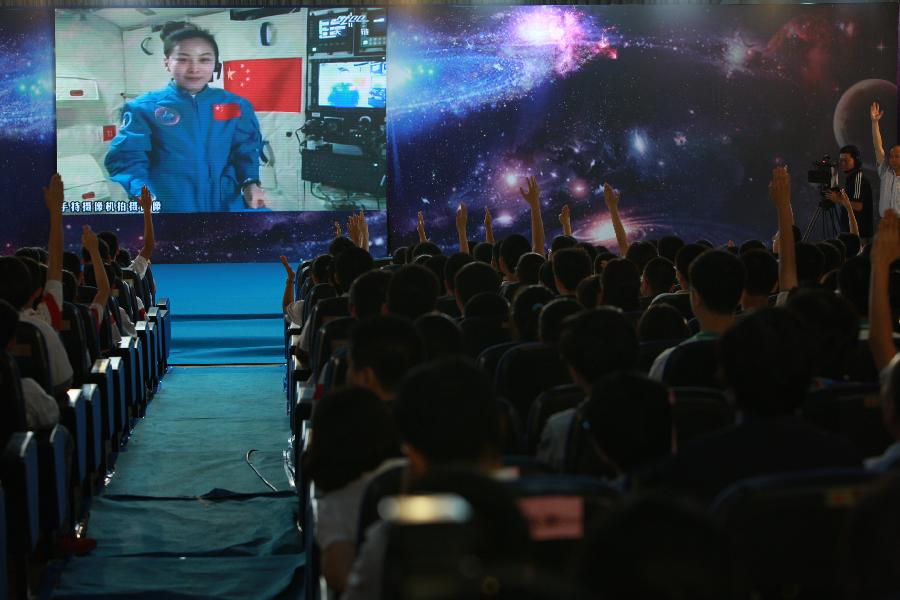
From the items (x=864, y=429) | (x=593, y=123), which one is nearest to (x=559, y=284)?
(x=864, y=429)

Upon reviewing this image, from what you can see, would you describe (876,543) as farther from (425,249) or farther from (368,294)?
(425,249)

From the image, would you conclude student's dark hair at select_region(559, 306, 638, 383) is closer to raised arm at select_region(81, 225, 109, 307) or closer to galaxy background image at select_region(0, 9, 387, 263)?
raised arm at select_region(81, 225, 109, 307)

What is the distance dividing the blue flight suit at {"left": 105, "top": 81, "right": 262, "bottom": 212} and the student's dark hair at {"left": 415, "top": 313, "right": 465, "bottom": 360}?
10.0m

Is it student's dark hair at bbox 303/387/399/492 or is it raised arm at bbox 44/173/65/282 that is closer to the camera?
student's dark hair at bbox 303/387/399/492

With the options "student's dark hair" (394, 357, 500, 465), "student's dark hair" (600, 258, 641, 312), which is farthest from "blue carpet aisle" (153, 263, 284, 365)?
"student's dark hair" (394, 357, 500, 465)

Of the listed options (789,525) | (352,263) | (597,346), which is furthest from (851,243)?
(789,525)

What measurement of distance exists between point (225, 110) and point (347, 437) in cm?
1090

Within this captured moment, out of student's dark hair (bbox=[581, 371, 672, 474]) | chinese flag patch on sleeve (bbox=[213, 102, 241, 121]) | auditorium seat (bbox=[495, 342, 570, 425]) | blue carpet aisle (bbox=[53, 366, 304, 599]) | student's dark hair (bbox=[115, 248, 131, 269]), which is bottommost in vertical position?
blue carpet aisle (bbox=[53, 366, 304, 599])

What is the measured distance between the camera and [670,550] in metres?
1.03

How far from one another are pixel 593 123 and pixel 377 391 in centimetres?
1124

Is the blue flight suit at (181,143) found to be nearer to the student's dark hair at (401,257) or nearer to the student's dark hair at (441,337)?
the student's dark hair at (401,257)

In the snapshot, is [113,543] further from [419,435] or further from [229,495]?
[419,435]

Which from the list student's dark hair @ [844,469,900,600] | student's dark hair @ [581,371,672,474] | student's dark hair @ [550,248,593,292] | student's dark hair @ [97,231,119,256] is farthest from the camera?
student's dark hair @ [97,231,119,256]

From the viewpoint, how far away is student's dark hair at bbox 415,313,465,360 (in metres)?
3.00
